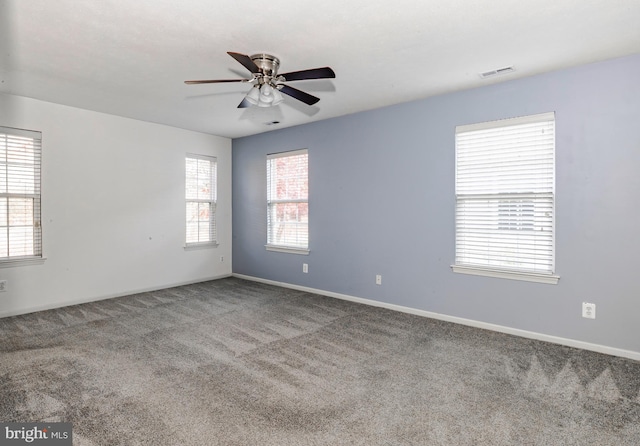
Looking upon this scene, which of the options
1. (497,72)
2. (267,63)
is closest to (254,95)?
(267,63)

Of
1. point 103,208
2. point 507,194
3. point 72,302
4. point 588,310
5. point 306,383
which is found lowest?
point 306,383

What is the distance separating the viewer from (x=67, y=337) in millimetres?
3463

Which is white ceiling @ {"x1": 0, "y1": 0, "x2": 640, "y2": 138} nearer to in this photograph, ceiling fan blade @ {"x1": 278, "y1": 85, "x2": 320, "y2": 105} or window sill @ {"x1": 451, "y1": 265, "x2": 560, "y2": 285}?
ceiling fan blade @ {"x1": 278, "y1": 85, "x2": 320, "y2": 105}

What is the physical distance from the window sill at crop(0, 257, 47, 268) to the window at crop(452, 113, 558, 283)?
4942 millimetres

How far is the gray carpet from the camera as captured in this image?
6.59ft

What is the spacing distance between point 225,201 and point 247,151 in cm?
100

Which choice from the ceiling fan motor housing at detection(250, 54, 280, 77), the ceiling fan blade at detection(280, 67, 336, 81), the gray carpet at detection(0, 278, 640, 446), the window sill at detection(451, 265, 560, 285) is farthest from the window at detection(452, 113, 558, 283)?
the ceiling fan motor housing at detection(250, 54, 280, 77)

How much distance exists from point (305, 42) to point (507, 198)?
2479 mm

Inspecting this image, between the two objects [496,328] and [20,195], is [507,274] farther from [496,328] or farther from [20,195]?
[20,195]

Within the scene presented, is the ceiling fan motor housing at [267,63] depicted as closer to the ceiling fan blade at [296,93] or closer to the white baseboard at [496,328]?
the ceiling fan blade at [296,93]

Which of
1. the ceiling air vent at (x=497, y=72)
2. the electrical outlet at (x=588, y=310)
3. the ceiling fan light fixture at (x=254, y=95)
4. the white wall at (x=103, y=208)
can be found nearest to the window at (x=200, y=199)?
the white wall at (x=103, y=208)

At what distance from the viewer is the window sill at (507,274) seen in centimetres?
335

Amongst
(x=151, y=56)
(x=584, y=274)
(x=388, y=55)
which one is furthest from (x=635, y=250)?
(x=151, y=56)

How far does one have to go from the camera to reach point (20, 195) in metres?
4.16
